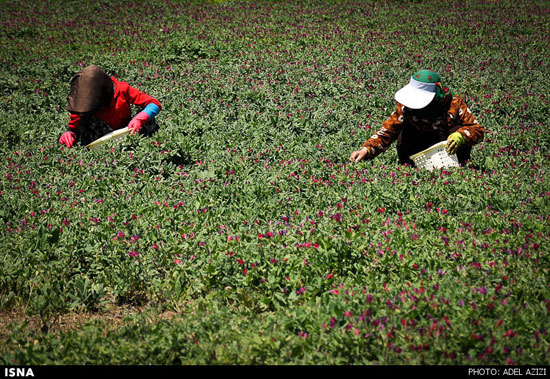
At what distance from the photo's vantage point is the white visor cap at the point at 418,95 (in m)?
4.89

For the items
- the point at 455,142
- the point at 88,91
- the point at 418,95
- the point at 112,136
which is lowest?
the point at 112,136

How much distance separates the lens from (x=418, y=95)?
4.95 meters

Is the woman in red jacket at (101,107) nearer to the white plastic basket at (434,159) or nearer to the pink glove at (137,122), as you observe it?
the pink glove at (137,122)

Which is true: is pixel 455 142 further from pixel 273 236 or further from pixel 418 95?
pixel 273 236

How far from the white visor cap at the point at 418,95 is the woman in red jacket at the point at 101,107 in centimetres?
338

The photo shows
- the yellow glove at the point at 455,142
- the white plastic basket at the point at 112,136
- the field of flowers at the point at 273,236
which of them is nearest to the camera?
the field of flowers at the point at 273,236

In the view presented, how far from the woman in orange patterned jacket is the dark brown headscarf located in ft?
10.9

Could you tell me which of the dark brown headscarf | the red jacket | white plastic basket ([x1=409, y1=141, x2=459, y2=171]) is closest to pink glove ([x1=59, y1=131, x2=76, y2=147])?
the red jacket

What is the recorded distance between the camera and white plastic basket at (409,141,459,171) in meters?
5.19

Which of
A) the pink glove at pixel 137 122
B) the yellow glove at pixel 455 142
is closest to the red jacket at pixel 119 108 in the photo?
the pink glove at pixel 137 122

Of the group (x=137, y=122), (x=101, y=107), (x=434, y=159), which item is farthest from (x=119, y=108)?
(x=434, y=159)

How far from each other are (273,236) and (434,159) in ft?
7.62

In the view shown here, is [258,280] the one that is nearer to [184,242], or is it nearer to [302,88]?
[184,242]

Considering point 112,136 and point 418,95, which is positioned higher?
point 418,95
